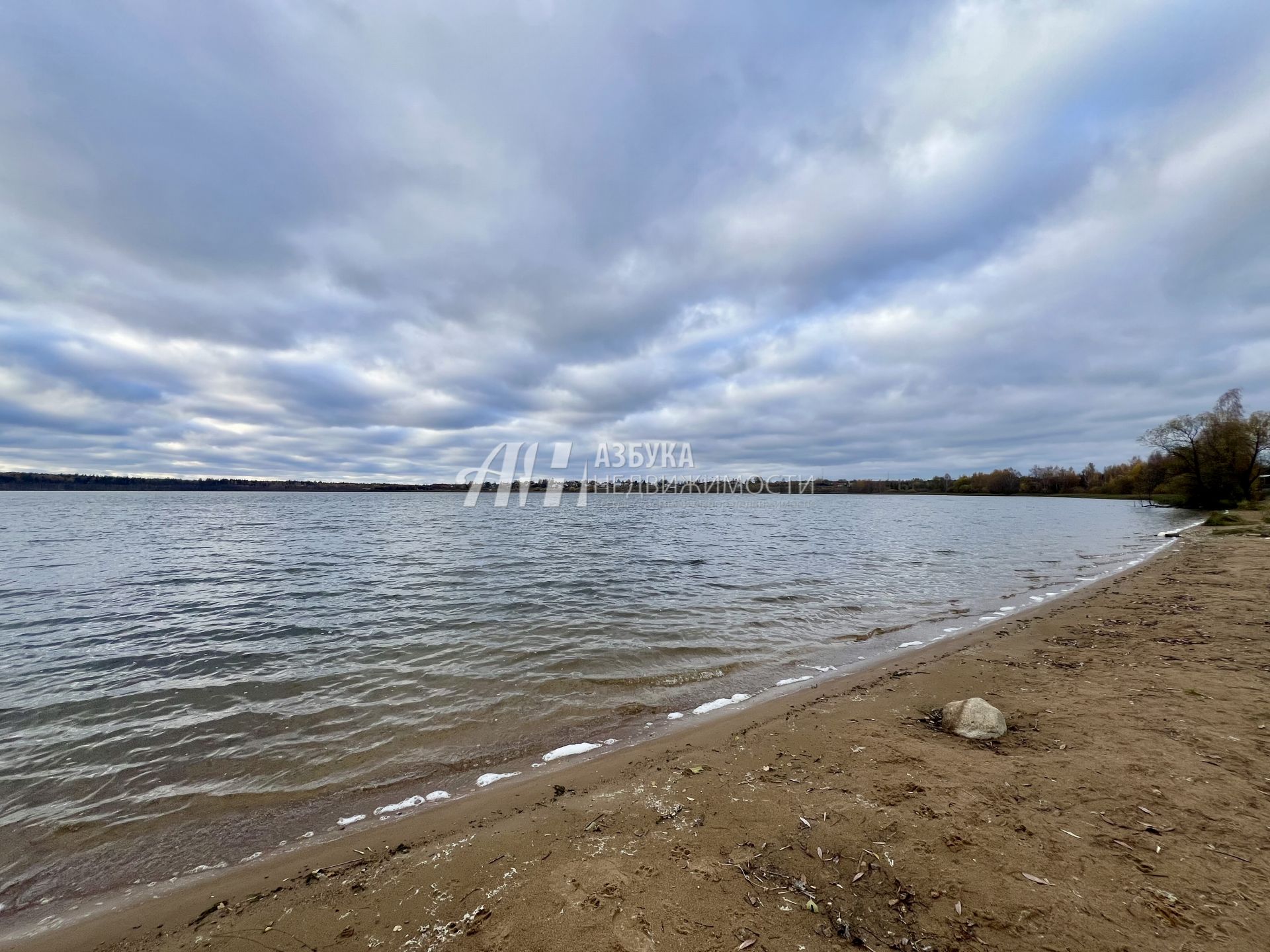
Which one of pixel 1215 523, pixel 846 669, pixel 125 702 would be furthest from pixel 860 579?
pixel 1215 523

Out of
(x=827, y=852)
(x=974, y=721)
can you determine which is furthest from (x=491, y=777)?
(x=974, y=721)

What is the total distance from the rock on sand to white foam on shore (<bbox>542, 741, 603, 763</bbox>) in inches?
172

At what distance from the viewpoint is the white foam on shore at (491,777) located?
218 inches

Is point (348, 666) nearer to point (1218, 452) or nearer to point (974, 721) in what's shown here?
point (974, 721)

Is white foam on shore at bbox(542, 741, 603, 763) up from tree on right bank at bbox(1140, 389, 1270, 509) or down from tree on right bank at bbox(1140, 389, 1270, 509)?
down

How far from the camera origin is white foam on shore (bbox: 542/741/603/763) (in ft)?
20.1

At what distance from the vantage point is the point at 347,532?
38.4 metres

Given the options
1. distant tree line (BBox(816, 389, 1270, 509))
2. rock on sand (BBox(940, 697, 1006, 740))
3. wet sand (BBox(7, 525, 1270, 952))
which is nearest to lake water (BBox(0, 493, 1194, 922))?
wet sand (BBox(7, 525, 1270, 952))

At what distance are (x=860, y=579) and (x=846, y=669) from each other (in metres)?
9.93

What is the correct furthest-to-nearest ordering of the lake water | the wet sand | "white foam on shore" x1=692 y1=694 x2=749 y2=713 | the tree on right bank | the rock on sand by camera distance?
1. the tree on right bank
2. "white foam on shore" x1=692 y1=694 x2=749 y2=713
3. the rock on sand
4. the lake water
5. the wet sand

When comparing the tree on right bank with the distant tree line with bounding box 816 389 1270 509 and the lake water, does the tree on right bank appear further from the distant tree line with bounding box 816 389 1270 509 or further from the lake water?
the lake water

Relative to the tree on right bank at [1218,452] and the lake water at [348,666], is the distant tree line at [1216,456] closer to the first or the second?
the tree on right bank at [1218,452]

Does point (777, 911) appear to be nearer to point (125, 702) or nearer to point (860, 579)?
point (125, 702)

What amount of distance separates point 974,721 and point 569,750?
495 cm
